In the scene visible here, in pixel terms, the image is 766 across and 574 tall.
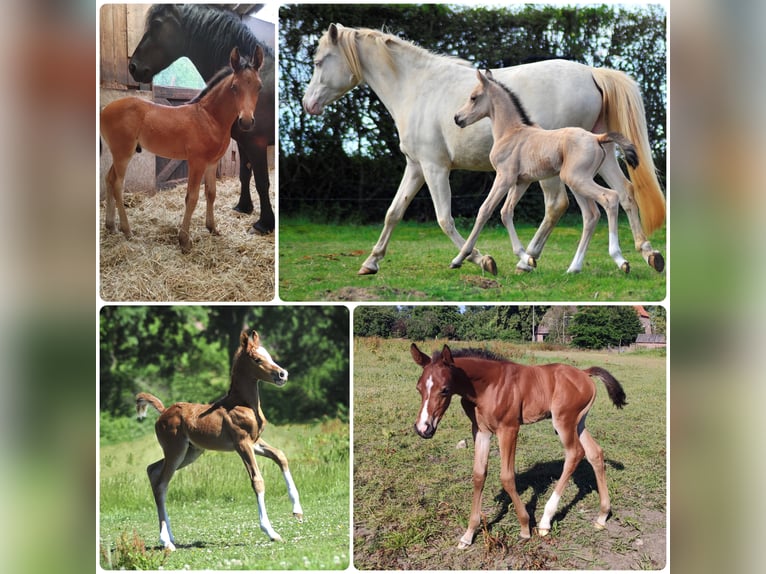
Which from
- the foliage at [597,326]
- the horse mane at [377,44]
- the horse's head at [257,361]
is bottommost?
the horse's head at [257,361]

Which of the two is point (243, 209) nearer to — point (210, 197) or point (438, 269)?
point (210, 197)

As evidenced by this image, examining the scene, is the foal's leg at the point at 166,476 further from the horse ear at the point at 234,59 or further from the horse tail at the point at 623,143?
the horse tail at the point at 623,143

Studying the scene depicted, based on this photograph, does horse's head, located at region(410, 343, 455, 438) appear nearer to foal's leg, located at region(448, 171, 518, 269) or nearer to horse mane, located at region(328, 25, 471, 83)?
foal's leg, located at region(448, 171, 518, 269)

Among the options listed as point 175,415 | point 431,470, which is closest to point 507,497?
point 431,470

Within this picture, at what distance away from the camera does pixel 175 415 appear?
12.6ft

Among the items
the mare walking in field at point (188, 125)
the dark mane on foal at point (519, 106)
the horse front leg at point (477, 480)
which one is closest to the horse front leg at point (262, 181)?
the mare walking in field at point (188, 125)

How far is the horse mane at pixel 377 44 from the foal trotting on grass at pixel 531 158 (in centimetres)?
31

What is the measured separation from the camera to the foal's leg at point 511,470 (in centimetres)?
373

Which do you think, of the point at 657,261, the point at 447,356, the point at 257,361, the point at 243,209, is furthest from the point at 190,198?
the point at 657,261

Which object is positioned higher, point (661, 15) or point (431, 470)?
point (661, 15)

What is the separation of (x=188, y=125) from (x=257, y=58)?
490mm
